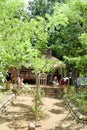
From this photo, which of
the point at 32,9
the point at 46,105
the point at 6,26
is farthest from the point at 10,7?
the point at 32,9

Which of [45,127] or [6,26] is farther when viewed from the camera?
[45,127]

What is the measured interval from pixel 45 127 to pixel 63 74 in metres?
23.8

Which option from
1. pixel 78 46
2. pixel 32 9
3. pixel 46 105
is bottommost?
pixel 46 105

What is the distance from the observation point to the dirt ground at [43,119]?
13.3m

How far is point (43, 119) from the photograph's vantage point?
1505 centimetres

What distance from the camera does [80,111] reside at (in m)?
15.1

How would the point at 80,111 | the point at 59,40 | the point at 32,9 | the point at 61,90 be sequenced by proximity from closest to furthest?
the point at 80,111 < the point at 61,90 < the point at 59,40 < the point at 32,9

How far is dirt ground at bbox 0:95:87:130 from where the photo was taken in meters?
13.3

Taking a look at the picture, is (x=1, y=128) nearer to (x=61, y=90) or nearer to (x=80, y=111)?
(x=80, y=111)

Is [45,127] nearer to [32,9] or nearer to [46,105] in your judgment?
[46,105]

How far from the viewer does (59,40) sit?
29.8 m

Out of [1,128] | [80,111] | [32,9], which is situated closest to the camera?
[1,128]

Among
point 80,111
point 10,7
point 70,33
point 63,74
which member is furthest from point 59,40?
point 10,7

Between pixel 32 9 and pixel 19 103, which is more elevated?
pixel 32 9
